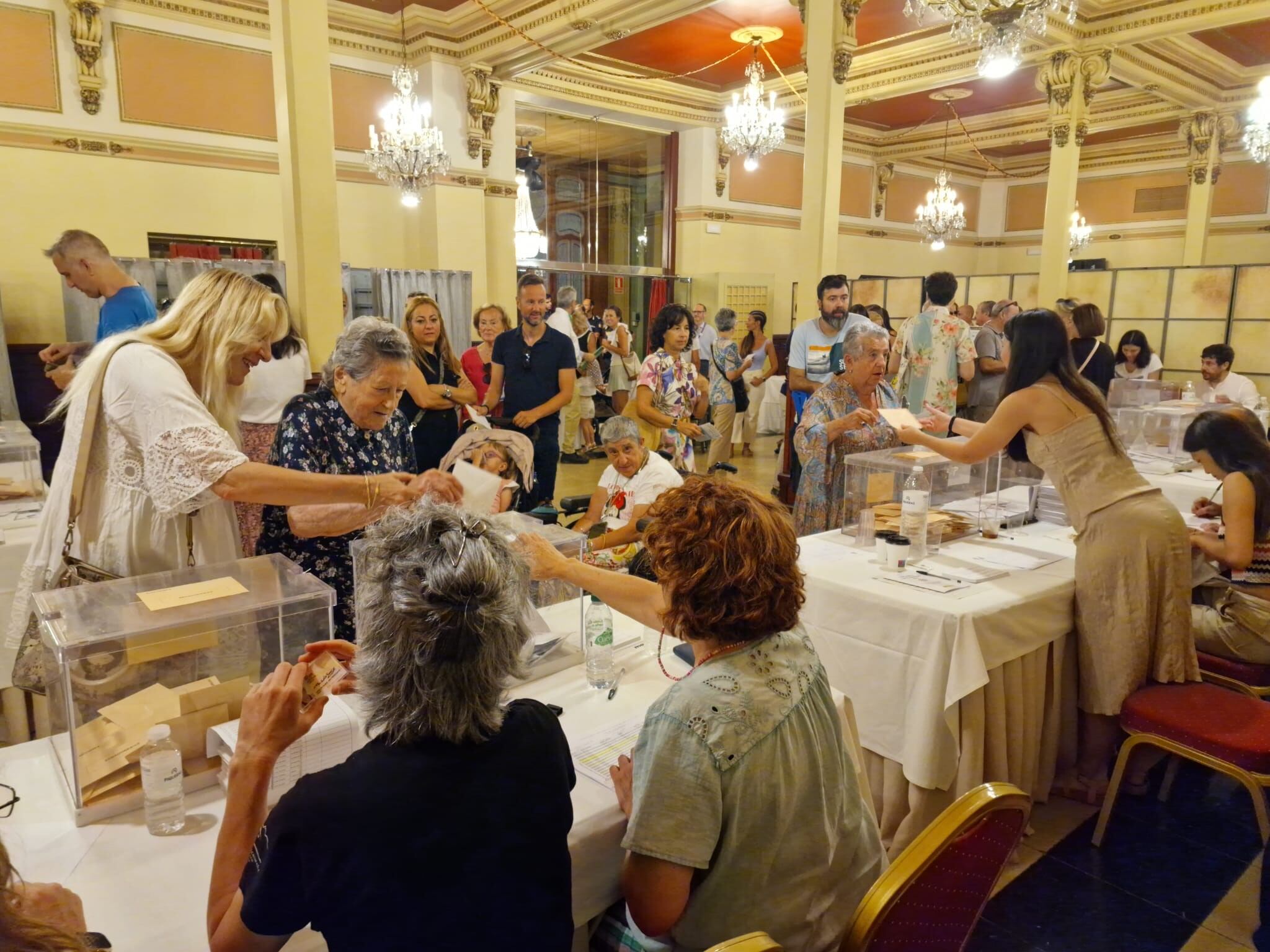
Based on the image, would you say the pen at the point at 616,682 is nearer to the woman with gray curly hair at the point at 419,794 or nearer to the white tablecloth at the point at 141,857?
the white tablecloth at the point at 141,857

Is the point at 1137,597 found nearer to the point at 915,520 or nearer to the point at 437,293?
the point at 915,520

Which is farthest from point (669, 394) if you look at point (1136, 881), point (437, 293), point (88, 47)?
point (88, 47)

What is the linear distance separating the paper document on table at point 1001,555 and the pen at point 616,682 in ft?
5.04

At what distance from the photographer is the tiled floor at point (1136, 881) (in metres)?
2.23

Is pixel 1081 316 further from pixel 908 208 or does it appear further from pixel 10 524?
pixel 908 208

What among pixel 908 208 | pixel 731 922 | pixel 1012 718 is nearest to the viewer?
pixel 731 922

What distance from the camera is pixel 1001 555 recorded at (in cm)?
301

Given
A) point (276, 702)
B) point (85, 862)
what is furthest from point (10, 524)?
point (276, 702)

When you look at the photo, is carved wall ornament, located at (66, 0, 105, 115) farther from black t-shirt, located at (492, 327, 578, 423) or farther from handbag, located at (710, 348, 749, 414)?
handbag, located at (710, 348, 749, 414)

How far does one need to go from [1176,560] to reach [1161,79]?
29.2 ft

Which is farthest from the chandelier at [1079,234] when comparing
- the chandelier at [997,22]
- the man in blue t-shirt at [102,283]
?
the man in blue t-shirt at [102,283]

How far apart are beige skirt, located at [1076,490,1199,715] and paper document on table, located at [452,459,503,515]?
6.30 ft

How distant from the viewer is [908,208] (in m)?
13.9

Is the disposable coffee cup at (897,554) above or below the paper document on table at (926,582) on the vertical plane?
above
